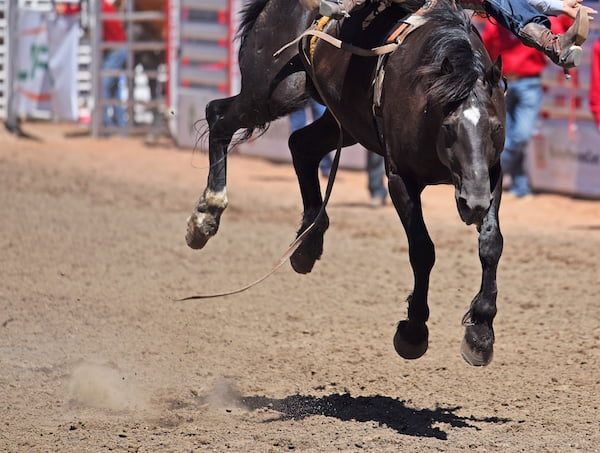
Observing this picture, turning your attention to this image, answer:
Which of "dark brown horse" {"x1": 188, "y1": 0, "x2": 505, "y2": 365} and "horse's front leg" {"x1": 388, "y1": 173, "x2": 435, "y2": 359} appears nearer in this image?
"dark brown horse" {"x1": 188, "y1": 0, "x2": 505, "y2": 365}

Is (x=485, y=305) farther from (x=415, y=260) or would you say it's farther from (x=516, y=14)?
(x=516, y=14)

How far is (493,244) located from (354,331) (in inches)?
81.0

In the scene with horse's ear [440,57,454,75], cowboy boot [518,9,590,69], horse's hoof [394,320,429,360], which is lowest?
horse's hoof [394,320,429,360]

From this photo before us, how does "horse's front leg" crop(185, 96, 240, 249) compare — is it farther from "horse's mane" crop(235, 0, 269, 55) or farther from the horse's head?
the horse's head

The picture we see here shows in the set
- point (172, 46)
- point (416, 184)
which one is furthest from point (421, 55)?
point (172, 46)

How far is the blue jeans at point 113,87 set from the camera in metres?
16.3

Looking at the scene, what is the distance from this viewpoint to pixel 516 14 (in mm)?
4891

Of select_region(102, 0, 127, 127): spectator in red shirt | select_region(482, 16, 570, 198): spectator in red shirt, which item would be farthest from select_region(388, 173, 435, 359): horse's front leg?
select_region(102, 0, 127, 127): spectator in red shirt

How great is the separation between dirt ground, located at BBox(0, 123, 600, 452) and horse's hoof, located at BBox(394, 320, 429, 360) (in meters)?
0.32

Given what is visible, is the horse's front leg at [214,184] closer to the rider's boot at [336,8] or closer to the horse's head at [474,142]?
the rider's boot at [336,8]

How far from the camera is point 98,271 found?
7.71m

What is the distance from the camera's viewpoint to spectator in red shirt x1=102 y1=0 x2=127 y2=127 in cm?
1631

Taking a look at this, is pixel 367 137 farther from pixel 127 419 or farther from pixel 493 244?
pixel 127 419

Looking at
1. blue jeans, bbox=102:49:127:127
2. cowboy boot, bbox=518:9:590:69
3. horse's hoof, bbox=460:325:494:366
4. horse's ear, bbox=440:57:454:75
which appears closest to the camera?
horse's ear, bbox=440:57:454:75
